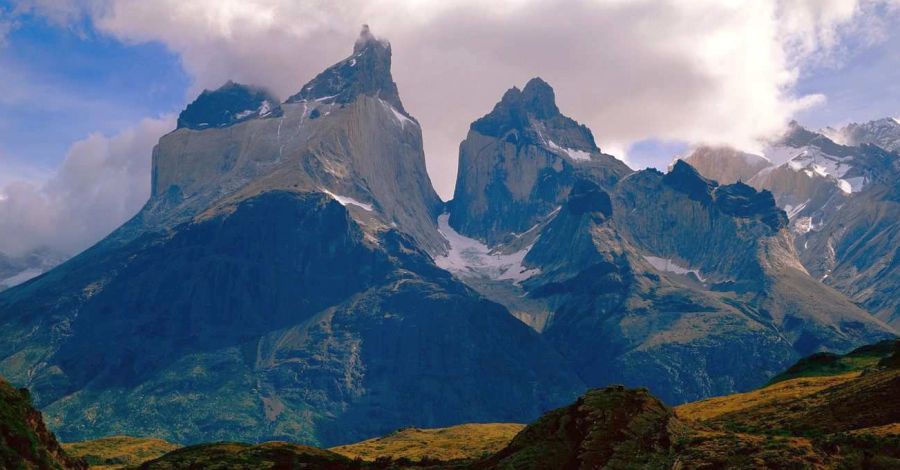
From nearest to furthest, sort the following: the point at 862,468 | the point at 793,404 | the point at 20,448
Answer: the point at 862,468
the point at 20,448
the point at 793,404

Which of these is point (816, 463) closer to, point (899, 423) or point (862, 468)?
point (862, 468)

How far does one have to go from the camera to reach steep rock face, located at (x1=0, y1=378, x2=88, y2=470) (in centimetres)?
13825

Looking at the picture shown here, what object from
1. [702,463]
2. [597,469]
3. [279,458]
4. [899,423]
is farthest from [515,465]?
[279,458]

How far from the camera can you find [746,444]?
13262 centimetres

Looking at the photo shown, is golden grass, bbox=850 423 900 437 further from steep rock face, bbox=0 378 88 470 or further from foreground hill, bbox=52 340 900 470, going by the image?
steep rock face, bbox=0 378 88 470

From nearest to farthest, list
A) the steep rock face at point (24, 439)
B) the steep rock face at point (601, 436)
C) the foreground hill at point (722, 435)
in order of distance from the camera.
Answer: the foreground hill at point (722, 435), the steep rock face at point (601, 436), the steep rock face at point (24, 439)

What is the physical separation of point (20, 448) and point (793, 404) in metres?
124

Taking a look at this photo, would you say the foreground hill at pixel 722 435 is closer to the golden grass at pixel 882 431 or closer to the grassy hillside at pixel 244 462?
the golden grass at pixel 882 431

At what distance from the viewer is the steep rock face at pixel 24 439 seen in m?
138

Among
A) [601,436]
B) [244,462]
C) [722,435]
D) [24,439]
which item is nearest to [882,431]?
[722,435]

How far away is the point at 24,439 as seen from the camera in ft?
470

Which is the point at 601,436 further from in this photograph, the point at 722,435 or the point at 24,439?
the point at 24,439

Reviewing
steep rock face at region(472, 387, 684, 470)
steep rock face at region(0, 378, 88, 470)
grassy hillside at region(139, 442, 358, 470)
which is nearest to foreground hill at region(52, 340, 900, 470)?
steep rock face at region(472, 387, 684, 470)

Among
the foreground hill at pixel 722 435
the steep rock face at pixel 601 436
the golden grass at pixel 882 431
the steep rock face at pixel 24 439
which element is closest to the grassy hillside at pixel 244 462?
the foreground hill at pixel 722 435
